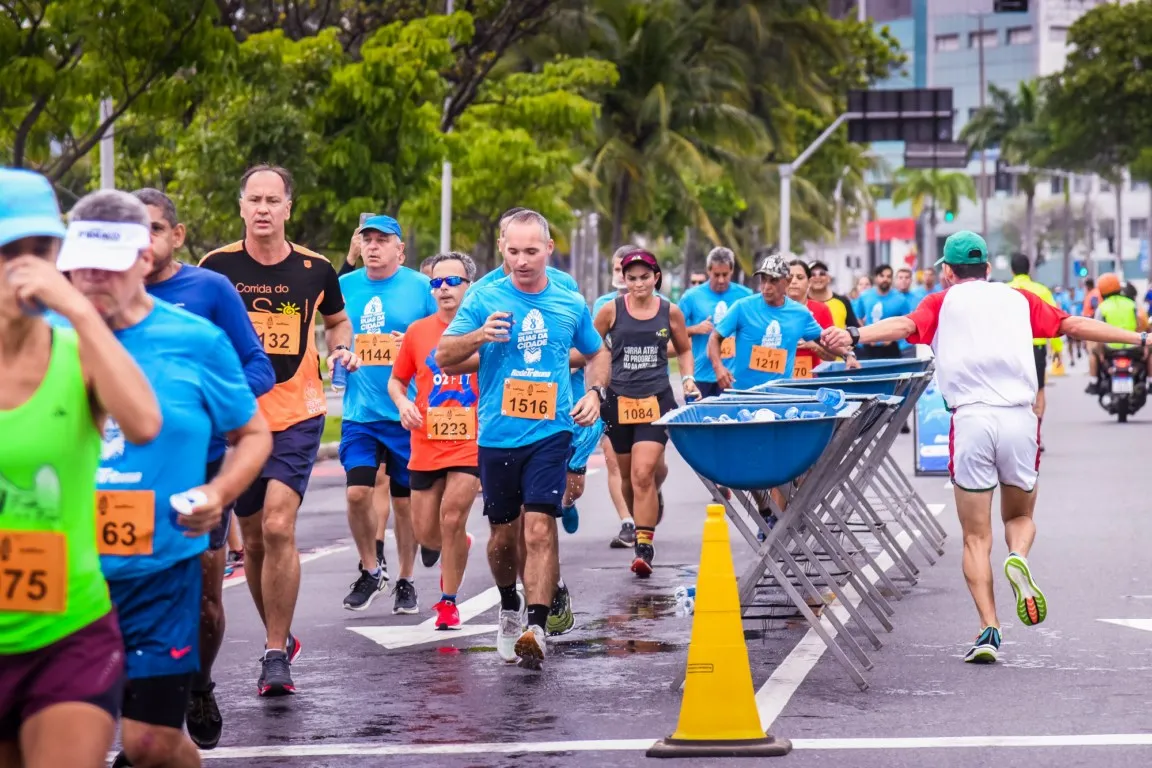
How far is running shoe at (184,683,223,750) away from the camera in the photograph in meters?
7.25

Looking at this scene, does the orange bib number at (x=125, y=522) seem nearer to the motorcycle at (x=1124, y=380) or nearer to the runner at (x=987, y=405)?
the runner at (x=987, y=405)

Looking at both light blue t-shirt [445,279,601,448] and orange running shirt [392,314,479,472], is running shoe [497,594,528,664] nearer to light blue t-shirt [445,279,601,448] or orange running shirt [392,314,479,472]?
light blue t-shirt [445,279,601,448]

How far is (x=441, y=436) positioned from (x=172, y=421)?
220 inches

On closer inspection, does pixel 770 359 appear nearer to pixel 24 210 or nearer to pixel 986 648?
pixel 986 648

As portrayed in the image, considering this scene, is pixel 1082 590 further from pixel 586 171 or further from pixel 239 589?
pixel 586 171

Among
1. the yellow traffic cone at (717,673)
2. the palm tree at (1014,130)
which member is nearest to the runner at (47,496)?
the yellow traffic cone at (717,673)

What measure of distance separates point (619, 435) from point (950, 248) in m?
4.42

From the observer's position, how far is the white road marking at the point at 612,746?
24.1ft

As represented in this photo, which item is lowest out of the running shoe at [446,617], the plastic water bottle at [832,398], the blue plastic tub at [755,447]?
the running shoe at [446,617]

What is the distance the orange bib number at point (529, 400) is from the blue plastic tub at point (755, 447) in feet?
3.16

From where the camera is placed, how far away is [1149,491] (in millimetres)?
17906

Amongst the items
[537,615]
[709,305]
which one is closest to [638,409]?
[709,305]

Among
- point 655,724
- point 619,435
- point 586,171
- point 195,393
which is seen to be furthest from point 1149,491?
point 586,171

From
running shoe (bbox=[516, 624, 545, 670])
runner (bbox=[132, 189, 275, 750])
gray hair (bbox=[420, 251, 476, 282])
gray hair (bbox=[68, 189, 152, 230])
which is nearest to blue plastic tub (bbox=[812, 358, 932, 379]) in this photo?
gray hair (bbox=[420, 251, 476, 282])
